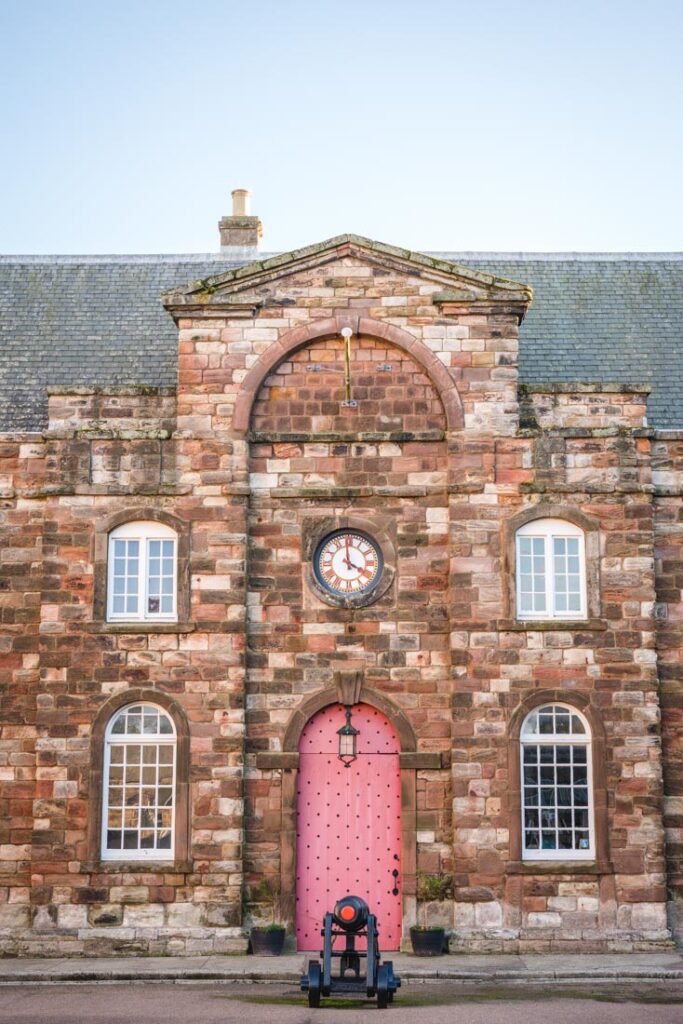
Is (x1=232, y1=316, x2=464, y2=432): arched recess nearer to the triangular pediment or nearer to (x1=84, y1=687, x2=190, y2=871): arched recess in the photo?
the triangular pediment

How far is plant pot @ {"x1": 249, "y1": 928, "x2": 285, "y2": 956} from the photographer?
17891mm

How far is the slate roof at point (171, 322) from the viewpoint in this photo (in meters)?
21.8

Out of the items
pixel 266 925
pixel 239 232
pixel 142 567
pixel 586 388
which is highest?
pixel 239 232

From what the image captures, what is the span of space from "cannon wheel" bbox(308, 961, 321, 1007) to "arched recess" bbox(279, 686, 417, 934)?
4290 millimetres

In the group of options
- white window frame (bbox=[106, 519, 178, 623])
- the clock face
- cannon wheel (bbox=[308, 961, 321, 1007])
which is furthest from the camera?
the clock face

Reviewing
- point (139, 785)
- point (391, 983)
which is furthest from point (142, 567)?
point (391, 983)

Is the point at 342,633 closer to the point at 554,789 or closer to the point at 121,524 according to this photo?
the point at 121,524

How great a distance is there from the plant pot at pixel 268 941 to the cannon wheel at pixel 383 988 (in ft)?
13.6

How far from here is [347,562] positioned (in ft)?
63.5

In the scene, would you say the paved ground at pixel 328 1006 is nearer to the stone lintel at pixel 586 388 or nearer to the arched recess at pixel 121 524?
the arched recess at pixel 121 524

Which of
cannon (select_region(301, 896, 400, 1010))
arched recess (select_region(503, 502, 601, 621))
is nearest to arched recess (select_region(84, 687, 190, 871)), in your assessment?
cannon (select_region(301, 896, 400, 1010))

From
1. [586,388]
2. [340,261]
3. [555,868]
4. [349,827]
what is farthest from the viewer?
[340,261]

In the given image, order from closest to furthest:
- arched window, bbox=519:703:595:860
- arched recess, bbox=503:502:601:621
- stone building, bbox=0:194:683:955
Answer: stone building, bbox=0:194:683:955, arched window, bbox=519:703:595:860, arched recess, bbox=503:502:601:621

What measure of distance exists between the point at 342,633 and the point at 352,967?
5.72m
